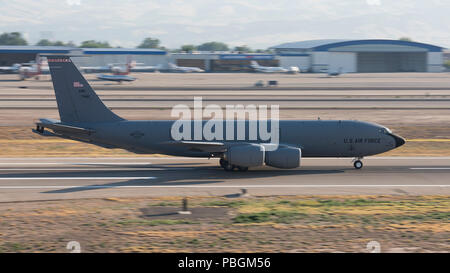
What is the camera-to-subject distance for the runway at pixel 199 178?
26.8 metres

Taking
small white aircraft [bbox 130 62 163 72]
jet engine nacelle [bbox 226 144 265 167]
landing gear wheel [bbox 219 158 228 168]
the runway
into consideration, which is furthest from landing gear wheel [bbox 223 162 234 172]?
small white aircraft [bbox 130 62 163 72]

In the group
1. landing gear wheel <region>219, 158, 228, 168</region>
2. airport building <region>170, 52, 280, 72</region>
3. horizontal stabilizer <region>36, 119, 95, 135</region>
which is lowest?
landing gear wheel <region>219, 158, 228, 168</region>

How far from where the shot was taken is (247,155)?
100ft

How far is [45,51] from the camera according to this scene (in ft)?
524

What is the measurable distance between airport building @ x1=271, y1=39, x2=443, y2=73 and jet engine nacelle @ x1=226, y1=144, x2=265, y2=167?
5911 inches

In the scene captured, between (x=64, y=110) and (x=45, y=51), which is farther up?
(x=45, y=51)

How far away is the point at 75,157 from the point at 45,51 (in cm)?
13124

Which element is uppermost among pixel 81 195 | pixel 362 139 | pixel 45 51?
pixel 45 51

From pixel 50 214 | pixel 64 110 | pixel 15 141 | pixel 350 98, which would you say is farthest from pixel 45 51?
pixel 50 214

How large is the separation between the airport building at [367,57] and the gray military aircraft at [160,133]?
147 meters

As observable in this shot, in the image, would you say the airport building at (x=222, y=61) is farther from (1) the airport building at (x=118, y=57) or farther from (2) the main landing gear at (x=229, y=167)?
(2) the main landing gear at (x=229, y=167)

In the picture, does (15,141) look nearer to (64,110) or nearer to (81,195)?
(64,110)

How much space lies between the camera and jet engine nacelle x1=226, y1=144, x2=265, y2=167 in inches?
1204

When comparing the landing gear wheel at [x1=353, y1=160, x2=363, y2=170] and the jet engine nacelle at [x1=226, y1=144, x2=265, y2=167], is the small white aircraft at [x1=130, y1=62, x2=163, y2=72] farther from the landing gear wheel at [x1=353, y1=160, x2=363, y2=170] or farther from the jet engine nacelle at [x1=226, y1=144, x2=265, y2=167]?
the jet engine nacelle at [x1=226, y1=144, x2=265, y2=167]
